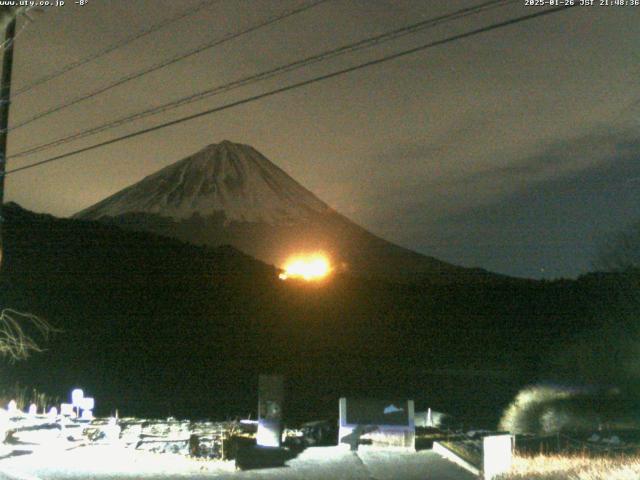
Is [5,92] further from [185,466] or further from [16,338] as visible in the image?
[16,338]

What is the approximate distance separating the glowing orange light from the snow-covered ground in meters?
60.7

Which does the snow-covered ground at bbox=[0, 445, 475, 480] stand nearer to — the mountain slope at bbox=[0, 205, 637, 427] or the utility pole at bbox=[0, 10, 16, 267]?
the utility pole at bbox=[0, 10, 16, 267]

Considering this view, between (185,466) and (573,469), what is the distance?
612 centimetres

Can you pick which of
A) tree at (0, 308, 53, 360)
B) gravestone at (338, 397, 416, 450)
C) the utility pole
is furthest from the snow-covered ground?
the utility pole

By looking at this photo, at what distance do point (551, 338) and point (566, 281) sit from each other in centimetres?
1483

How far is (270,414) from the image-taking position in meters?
14.3

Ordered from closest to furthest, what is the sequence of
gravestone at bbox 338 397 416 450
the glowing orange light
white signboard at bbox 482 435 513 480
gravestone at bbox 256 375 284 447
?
white signboard at bbox 482 435 513 480 → gravestone at bbox 256 375 284 447 → gravestone at bbox 338 397 416 450 → the glowing orange light

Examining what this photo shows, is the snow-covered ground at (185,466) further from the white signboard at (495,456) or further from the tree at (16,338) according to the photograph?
the tree at (16,338)

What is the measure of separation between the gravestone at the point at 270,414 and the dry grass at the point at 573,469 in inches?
177

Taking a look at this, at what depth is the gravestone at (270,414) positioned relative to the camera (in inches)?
560

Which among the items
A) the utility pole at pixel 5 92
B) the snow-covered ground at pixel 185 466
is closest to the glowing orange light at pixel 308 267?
the snow-covered ground at pixel 185 466

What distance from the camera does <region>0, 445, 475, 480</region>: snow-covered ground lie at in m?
11.3

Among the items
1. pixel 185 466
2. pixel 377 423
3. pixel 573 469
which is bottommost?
pixel 185 466

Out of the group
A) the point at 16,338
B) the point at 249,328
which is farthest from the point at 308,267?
the point at 16,338
